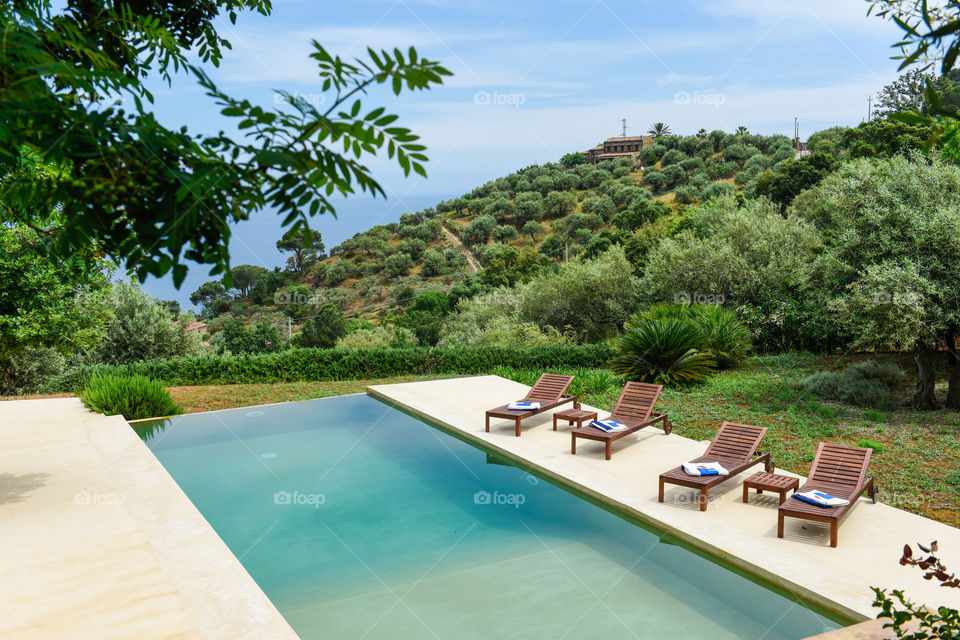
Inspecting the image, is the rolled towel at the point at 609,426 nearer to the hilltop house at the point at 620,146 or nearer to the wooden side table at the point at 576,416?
the wooden side table at the point at 576,416

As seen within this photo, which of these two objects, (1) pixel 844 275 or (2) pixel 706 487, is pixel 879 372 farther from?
(2) pixel 706 487

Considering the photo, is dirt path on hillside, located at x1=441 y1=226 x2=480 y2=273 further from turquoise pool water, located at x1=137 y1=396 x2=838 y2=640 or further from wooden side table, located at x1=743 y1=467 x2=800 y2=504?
wooden side table, located at x1=743 y1=467 x2=800 y2=504

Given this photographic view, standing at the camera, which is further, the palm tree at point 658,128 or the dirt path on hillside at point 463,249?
the palm tree at point 658,128

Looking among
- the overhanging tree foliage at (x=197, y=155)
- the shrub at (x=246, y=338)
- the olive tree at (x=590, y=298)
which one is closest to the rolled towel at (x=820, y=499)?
the overhanging tree foliage at (x=197, y=155)

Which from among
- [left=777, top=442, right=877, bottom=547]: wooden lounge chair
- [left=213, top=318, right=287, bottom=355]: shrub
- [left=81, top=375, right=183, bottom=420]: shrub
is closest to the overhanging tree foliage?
[left=777, top=442, right=877, bottom=547]: wooden lounge chair

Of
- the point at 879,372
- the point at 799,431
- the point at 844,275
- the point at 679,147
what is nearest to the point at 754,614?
the point at 799,431

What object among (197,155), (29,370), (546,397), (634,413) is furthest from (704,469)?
(29,370)

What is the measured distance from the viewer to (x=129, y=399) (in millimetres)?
12117

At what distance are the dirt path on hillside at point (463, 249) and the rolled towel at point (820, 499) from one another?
155 feet

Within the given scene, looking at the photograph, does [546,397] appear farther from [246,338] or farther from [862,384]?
[246,338]

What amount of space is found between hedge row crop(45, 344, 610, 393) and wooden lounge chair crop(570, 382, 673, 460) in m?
6.78

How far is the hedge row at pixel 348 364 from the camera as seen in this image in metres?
16.3

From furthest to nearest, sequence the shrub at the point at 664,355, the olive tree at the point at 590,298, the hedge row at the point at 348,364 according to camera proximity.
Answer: the olive tree at the point at 590,298 < the hedge row at the point at 348,364 < the shrub at the point at 664,355

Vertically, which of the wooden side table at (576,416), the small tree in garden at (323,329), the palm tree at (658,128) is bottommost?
the small tree in garden at (323,329)
